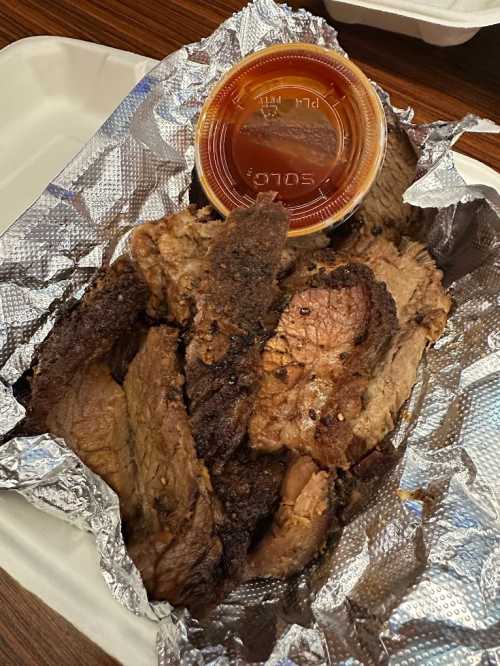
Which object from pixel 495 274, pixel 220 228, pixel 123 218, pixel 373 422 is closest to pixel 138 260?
pixel 220 228

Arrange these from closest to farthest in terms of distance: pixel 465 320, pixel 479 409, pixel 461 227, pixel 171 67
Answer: pixel 479 409 → pixel 465 320 → pixel 461 227 → pixel 171 67

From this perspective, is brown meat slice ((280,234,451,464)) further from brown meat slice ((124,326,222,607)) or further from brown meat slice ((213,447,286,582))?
brown meat slice ((124,326,222,607))

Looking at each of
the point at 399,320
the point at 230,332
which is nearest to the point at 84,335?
the point at 230,332

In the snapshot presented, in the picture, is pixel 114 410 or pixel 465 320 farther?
pixel 465 320

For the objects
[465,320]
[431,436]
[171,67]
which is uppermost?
[171,67]

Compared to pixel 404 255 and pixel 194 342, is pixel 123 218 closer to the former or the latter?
pixel 194 342

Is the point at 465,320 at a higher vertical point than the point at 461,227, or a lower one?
lower

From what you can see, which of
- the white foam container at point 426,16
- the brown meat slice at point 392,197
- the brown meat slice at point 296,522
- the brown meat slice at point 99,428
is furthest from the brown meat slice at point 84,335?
the white foam container at point 426,16
